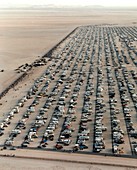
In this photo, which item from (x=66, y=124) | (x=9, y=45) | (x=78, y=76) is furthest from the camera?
(x=9, y=45)

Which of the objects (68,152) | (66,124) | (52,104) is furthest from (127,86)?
(68,152)

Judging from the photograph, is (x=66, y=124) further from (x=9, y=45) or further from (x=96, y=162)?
(x=9, y=45)

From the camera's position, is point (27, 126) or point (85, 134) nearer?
point (85, 134)

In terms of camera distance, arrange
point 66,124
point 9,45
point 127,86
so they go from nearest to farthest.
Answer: point 66,124, point 127,86, point 9,45

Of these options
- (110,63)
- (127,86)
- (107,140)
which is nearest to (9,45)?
(110,63)

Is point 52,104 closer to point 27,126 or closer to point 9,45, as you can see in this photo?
point 27,126

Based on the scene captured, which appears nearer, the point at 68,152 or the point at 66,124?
the point at 68,152
